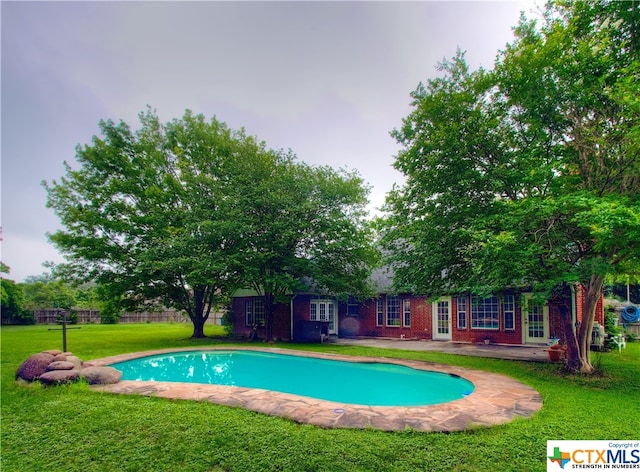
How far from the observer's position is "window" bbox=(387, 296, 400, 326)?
17.6 meters

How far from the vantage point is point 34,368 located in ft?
24.7

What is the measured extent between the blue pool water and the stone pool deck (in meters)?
1.01

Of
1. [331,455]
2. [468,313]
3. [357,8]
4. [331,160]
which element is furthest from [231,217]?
[331,455]

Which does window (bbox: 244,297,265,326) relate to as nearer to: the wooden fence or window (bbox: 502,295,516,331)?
the wooden fence

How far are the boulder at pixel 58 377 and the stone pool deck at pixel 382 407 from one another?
2.38 feet

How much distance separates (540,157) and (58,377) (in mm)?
11420

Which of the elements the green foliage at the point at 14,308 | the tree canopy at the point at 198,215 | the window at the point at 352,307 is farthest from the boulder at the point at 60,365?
the green foliage at the point at 14,308

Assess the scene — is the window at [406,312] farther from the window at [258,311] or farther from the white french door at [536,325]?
the window at [258,311]

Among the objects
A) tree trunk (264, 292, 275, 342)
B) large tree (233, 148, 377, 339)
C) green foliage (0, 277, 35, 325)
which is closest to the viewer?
large tree (233, 148, 377, 339)

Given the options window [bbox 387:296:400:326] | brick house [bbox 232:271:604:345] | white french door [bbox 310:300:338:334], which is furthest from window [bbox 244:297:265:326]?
window [bbox 387:296:400:326]

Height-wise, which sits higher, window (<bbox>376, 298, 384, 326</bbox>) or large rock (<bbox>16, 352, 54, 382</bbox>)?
large rock (<bbox>16, 352, 54, 382</bbox>)

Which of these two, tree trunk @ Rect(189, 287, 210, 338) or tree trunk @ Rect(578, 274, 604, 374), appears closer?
tree trunk @ Rect(578, 274, 604, 374)

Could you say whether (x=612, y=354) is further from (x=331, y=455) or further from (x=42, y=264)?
(x=42, y=264)

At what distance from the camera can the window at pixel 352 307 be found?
19.2m
